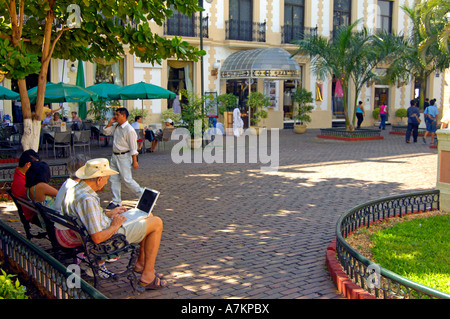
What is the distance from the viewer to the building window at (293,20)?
28.0 m

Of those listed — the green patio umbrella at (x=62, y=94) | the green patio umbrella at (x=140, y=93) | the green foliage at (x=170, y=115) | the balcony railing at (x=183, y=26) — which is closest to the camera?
the green patio umbrella at (x=62, y=94)

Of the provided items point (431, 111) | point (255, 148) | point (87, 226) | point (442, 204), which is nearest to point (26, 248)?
point (87, 226)

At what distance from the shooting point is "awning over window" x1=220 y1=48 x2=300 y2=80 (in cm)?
2388

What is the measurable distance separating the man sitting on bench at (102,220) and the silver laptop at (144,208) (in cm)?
8

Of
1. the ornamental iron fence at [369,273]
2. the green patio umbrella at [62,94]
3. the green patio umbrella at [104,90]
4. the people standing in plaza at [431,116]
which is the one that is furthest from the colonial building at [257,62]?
the ornamental iron fence at [369,273]

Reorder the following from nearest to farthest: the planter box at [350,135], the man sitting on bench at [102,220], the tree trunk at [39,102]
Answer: the man sitting on bench at [102,220] → the tree trunk at [39,102] → the planter box at [350,135]

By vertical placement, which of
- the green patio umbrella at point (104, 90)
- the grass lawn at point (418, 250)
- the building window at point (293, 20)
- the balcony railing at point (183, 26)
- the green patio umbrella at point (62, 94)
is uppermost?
the building window at point (293, 20)

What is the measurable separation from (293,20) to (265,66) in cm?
606

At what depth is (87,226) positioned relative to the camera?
180 inches

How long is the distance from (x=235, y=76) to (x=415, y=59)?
8.83 m

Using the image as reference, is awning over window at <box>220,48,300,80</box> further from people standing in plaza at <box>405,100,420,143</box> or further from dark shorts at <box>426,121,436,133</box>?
dark shorts at <box>426,121,436,133</box>

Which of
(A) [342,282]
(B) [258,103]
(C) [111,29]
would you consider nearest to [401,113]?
(B) [258,103]

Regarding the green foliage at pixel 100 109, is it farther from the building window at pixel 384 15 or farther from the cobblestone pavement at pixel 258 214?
the building window at pixel 384 15
